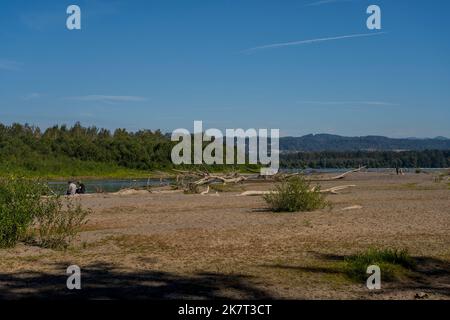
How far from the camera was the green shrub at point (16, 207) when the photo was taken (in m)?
14.9

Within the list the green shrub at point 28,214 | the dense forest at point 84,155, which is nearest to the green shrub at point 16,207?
the green shrub at point 28,214

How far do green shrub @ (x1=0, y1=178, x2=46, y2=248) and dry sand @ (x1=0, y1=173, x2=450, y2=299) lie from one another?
42 cm

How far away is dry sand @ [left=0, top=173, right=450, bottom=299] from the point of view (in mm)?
9906

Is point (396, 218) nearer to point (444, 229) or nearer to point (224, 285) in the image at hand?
point (444, 229)

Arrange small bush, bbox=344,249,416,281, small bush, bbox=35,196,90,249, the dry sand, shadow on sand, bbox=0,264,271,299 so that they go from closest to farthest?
shadow on sand, bbox=0,264,271,299 → the dry sand → small bush, bbox=344,249,416,281 → small bush, bbox=35,196,90,249

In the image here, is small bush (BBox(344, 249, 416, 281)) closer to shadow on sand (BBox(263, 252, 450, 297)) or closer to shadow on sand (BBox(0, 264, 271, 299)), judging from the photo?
shadow on sand (BBox(263, 252, 450, 297))

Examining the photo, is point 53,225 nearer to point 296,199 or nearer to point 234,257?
point 234,257

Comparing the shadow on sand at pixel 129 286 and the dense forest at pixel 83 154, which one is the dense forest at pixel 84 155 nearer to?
the dense forest at pixel 83 154

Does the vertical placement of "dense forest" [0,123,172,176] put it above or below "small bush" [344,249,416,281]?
above

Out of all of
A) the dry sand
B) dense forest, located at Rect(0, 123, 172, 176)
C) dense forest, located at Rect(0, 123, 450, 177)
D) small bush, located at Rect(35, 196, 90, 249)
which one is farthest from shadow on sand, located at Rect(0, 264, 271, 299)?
dense forest, located at Rect(0, 123, 172, 176)

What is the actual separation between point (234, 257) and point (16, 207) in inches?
233

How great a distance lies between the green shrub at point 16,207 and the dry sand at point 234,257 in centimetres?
42

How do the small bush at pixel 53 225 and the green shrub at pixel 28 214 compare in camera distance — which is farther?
the small bush at pixel 53 225
